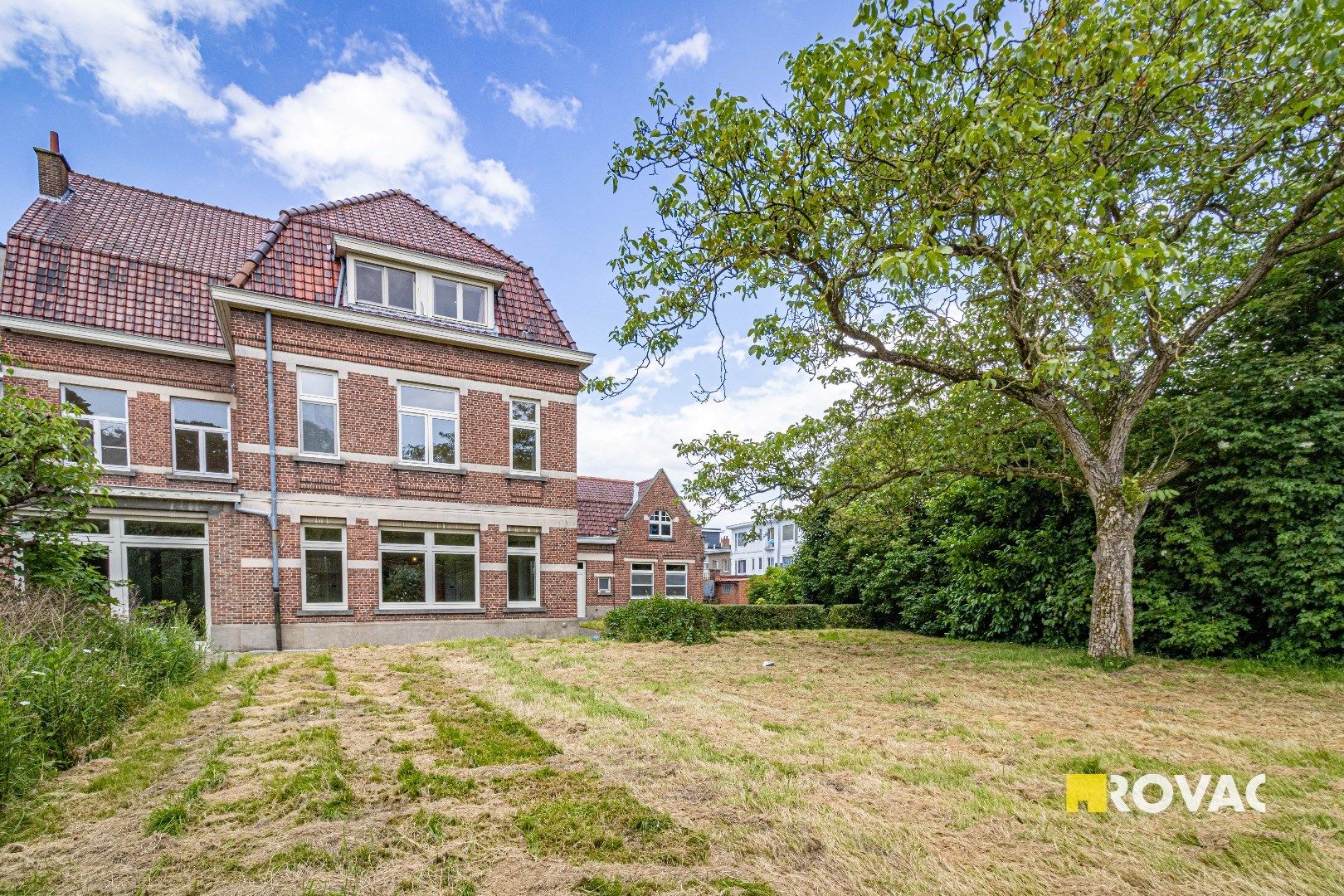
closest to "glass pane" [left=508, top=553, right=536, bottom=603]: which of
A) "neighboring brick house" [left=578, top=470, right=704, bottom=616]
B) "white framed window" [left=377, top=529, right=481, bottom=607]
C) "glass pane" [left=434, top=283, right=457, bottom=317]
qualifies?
"white framed window" [left=377, top=529, right=481, bottom=607]

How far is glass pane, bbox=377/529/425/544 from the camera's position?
40.8ft

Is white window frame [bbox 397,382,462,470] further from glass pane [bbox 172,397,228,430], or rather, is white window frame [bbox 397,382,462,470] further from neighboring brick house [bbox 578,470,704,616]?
neighboring brick house [bbox 578,470,704,616]

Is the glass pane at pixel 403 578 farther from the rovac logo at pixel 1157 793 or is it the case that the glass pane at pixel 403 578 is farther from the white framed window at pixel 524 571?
the rovac logo at pixel 1157 793

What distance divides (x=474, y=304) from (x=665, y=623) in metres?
8.56

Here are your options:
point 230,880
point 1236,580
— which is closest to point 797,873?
point 230,880

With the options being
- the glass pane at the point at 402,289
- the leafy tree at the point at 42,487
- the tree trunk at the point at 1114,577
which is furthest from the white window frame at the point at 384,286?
the tree trunk at the point at 1114,577

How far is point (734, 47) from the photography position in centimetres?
689

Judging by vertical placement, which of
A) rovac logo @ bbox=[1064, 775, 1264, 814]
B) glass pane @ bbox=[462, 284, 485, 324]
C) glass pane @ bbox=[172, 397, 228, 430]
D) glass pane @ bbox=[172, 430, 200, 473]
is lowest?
rovac logo @ bbox=[1064, 775, 1264, 814]

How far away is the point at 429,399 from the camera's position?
43.0 feet

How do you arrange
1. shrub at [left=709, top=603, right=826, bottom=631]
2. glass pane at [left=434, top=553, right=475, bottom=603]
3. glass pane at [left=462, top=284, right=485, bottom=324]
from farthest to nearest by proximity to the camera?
shrub at [left=709, top=603, right=826, bottom=631] < glass pane at [left=462, top=284, right=485, bottom=324] < glass pane at [left=434, top=553, right=475, bottom=603]

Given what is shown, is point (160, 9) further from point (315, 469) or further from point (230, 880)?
point (230, 880)

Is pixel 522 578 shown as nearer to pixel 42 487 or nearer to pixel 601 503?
pixel 42 487

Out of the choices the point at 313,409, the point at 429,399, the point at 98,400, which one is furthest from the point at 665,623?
the point at 98,400

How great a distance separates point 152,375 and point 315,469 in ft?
14.1
